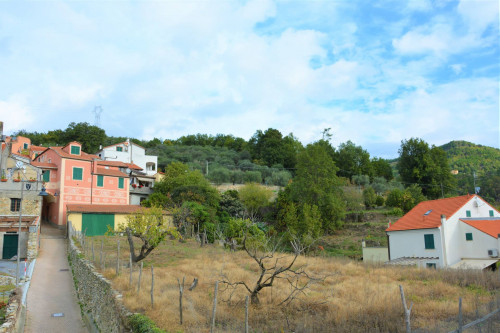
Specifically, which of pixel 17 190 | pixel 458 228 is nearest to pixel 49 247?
pixel 17 190

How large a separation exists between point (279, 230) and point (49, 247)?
23371 millimetres

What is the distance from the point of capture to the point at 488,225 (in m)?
27.2

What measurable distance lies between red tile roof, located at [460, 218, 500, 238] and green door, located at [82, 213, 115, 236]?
29.7 m

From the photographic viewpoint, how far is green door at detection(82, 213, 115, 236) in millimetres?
32562

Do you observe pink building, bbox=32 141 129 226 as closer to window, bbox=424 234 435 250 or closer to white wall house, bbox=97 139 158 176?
white wall house, bbox=97 139 158 176

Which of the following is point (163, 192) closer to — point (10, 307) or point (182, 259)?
point (182, 259)

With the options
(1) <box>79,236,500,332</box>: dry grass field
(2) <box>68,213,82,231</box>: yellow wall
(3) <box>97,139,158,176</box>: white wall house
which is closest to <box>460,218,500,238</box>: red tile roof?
(1) <box>79,236,500,332</box>: dry grass field

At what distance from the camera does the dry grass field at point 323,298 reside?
10609mm

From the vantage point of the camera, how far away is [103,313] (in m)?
12.9

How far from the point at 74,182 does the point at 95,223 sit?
599 centimetres

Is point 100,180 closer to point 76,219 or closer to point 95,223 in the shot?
point 95,223

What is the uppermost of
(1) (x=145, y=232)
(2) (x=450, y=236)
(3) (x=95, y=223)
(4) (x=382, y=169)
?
(4) (x=382, y=169)

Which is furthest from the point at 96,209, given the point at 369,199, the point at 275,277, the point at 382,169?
the point at 382,169

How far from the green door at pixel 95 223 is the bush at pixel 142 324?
24943mm
